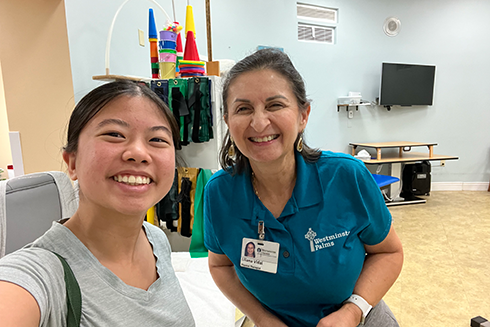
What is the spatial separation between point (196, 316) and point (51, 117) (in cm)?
175

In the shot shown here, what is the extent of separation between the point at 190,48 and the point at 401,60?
4440 millimetres

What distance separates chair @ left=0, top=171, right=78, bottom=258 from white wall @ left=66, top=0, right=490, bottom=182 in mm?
3701

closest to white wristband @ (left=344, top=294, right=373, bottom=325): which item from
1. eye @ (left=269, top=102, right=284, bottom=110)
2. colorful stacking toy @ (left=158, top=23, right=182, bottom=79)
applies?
eye @ (left=269, top=102, right=284, bottom=110)

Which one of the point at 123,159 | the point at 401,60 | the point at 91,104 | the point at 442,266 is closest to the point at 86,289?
the point at 123,159

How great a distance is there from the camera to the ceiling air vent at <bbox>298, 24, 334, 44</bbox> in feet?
15.3

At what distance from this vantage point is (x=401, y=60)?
5039mm

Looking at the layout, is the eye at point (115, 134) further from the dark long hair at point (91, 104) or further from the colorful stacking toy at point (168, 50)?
the colorful stacking toy at point (168, 50)

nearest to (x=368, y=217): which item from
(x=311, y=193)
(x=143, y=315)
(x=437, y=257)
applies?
(x=311, y=193)

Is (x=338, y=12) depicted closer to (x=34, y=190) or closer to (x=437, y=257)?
(x=437, y=257)

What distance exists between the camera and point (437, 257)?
9.12 ft

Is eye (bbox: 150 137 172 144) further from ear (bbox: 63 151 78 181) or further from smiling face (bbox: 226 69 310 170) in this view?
smiling face (bbox: 226 69 310 170)

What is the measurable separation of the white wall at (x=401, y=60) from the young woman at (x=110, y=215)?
3909 mm

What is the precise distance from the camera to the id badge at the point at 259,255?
3.28ft

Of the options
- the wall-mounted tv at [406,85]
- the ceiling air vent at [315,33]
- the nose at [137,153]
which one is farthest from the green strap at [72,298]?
the wall-mounted tv at [406,85]
